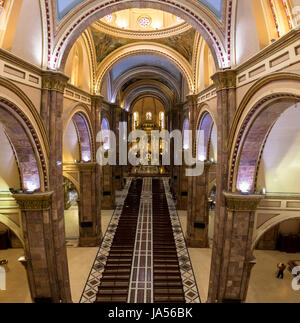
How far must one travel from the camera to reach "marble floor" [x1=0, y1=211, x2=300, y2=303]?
7.68 meters

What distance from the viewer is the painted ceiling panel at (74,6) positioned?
6312 mm

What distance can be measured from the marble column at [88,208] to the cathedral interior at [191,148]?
2.0 inches

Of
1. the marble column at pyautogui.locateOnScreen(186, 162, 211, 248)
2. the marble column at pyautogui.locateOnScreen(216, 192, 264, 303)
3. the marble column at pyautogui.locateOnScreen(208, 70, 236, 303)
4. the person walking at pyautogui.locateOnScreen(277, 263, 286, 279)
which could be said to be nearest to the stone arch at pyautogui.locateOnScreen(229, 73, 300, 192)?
the marble column at pyautogui.locateOnScreen(208, 70, 236, 303)

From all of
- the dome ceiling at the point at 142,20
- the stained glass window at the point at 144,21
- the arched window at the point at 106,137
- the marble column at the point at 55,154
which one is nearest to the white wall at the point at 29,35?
the marble column at the point at 55,154

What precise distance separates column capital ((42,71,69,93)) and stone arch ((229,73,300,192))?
4.99 meters

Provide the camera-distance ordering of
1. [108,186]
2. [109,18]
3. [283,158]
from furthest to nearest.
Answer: [108,186], [109,18], [283,158]

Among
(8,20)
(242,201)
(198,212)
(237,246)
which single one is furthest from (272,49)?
(198,212)

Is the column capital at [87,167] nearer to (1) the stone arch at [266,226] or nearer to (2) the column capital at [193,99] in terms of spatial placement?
(2) the column capital at [193,99]

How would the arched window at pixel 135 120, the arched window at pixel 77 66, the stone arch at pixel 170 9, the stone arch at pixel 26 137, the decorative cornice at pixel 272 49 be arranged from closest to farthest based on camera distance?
the decorative cornice at pixel 272 49 → the stone arch at pixel 26 137 → the stone arch at pixel 170 9 → the arched window at pixel 77 66 → the arched window at pixel 135 120

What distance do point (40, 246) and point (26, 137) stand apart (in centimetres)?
306

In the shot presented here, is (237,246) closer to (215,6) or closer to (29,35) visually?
(215,6)

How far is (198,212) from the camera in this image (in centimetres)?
1102

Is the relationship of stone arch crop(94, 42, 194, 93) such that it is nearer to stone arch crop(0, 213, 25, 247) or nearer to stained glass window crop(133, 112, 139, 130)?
stone arch crop(0, 213, 25, 247)

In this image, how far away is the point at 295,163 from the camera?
6.59 m
